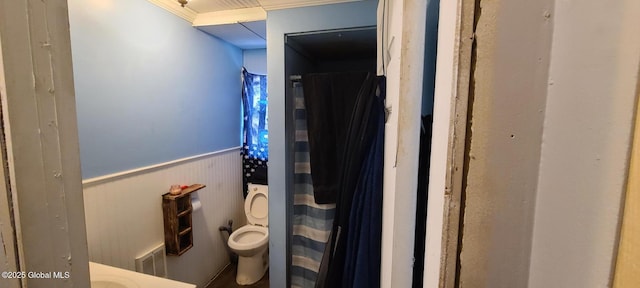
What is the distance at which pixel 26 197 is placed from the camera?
1.42 feet

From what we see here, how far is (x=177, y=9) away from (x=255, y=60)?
0.92 metres

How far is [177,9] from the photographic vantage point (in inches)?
74.7

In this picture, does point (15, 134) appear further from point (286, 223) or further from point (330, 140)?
point (286, 223)

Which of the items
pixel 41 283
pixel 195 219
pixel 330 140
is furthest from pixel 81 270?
pixel 195 219

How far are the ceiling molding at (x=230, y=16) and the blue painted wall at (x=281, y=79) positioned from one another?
47 centimetres

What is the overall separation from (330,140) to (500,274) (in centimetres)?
130

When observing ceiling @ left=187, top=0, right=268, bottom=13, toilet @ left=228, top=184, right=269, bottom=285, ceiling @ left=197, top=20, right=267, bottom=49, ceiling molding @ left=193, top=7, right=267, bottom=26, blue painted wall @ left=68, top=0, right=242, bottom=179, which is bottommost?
toilet @ left=228, top=184, right=269, bottom=285

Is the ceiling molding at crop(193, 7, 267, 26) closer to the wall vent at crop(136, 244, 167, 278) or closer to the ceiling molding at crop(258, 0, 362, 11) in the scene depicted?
the ceiling molding at crop(258, 0, 362, 11)

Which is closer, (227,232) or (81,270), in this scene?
(81,270)

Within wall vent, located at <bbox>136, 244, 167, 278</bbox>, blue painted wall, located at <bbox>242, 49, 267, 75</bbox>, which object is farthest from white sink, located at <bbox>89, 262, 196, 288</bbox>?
blue painted wall, located at <bbox>242, 49, 267, 75</bbox>

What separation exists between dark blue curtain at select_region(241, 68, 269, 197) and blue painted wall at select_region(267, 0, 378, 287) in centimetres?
111

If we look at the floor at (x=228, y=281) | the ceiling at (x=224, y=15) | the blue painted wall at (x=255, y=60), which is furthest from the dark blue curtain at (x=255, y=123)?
the floor at (x=228, y=281)

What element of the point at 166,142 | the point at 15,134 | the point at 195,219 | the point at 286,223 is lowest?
the point at 195,219

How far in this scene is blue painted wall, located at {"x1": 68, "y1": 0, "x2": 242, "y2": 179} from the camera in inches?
54.6
